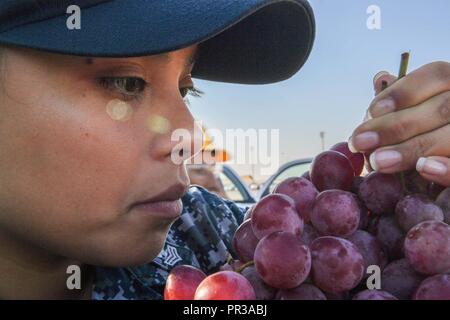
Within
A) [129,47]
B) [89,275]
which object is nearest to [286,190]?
[129,47]

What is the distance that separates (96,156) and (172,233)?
2.34 ft

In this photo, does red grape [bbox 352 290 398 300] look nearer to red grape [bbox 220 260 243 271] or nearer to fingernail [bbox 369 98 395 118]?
red grape [bbox 220 260 243 271]

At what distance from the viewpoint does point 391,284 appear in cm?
82

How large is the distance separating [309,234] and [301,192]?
95 mm

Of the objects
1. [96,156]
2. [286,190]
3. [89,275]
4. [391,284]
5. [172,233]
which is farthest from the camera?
[172,233]

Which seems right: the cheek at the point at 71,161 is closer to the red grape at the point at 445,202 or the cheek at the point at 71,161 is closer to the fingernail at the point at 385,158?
the fingernail at the point at 385,158

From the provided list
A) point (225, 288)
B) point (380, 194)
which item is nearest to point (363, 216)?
point (380, 194)

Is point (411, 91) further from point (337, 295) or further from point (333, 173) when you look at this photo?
point (337, 295)

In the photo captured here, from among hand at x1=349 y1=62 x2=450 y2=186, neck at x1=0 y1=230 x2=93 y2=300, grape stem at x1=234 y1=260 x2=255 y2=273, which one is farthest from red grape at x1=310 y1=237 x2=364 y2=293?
neck at x1=0 y1=230 x2=93 y2=300

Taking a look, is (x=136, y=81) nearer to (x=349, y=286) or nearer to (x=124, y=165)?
(x=124, y=165)

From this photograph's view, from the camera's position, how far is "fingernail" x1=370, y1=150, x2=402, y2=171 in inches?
37.0

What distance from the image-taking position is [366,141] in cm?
100
